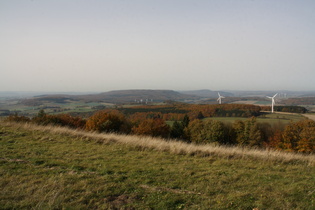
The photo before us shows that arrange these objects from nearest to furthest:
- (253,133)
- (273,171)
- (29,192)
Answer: (29,192) < (273,171) < (253,133)

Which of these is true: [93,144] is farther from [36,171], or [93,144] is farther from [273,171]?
[273,171]

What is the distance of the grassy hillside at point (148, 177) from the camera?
4.74m

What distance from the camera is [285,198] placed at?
516 centimetres

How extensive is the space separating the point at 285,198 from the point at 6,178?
24.6ft

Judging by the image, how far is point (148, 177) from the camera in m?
6.55

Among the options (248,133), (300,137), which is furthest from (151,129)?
(300,137)

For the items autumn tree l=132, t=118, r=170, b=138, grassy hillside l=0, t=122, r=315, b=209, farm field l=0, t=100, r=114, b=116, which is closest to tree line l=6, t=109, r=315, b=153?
autumn tree l=132, t=118, r=170, b=138

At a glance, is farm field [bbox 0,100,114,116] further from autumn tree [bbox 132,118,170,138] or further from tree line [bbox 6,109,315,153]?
autumn tree [bbox 132,118,170,138]

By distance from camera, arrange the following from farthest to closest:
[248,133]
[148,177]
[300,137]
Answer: [248,133]
[300,137]
[148,177]

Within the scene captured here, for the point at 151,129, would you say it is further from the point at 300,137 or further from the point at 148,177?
the point at 148,177

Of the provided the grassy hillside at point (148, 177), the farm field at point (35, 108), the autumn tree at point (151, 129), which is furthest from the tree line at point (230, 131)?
the grassy hillside at point (148, 177)

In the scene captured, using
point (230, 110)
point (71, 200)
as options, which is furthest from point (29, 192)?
point (230, 110)

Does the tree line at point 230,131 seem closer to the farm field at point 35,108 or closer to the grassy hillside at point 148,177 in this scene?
the farm field at point 35,108

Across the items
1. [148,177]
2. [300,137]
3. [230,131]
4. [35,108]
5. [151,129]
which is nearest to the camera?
[148,177]
